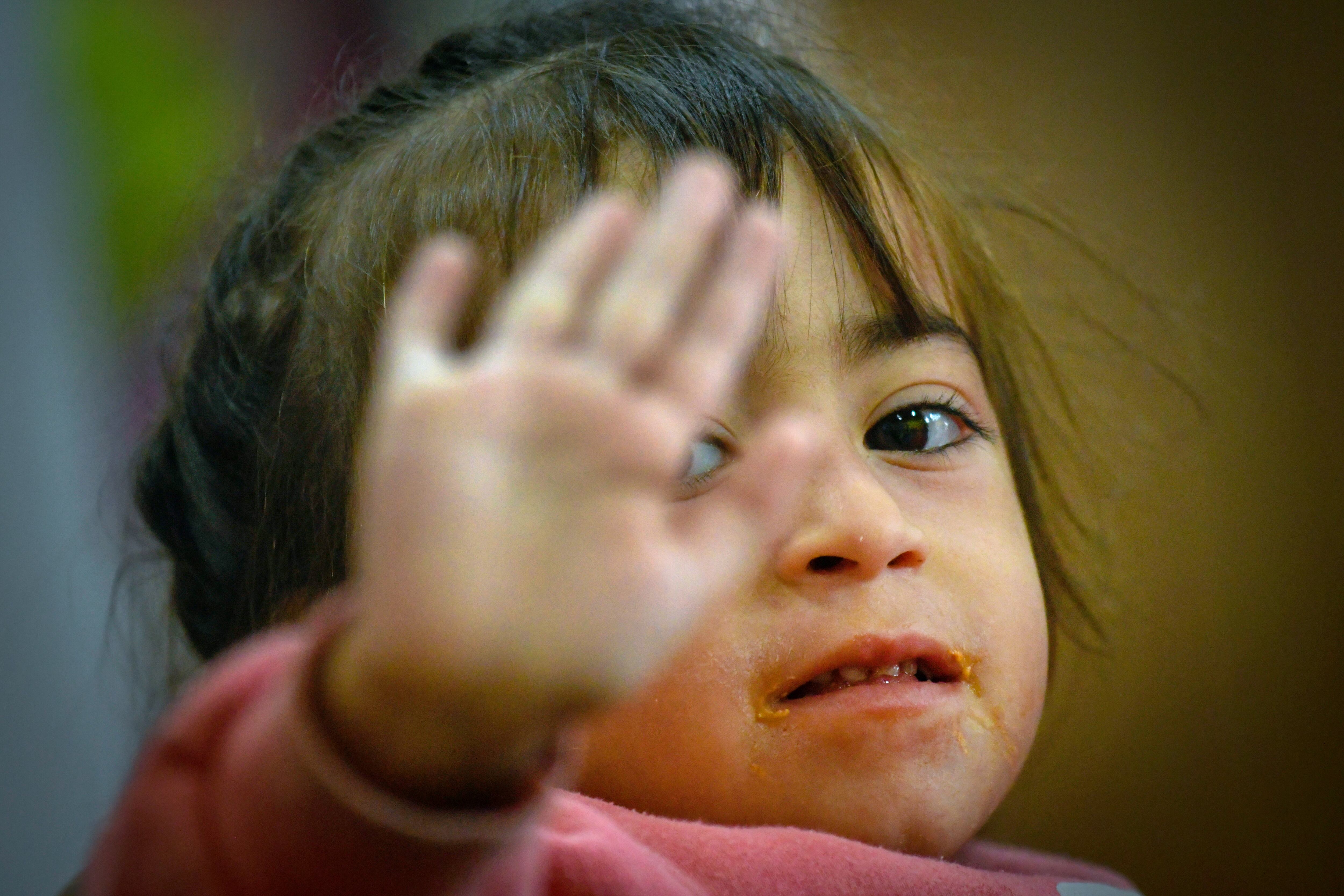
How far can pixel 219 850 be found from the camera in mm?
329

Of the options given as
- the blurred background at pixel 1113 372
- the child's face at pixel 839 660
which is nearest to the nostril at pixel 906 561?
the child's face at pixel 839 660

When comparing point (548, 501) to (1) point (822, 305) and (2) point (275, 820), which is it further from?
(1) point (822, 305)

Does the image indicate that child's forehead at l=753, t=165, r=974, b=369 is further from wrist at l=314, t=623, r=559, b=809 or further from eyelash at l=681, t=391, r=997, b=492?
wrist at l=314, t=623, r=559, b=809

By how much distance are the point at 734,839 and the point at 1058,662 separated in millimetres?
649

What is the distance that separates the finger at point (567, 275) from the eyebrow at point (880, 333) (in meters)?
0.23

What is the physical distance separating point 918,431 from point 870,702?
17cm

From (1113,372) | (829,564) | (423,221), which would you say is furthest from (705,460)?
(1113,372)

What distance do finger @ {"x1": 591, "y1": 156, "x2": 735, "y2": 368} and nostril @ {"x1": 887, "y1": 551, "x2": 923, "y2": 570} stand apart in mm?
227

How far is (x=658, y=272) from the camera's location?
33cm

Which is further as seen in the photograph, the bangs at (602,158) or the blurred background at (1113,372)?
the blurred background at (1113,372)

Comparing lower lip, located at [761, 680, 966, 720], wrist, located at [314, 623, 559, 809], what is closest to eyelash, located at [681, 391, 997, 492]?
lower lip, located at [761, 680, 966, 720]

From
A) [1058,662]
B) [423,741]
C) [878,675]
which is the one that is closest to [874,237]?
[878,675]

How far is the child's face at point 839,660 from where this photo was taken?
0.50m

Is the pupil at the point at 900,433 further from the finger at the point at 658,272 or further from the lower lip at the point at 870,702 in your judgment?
the finger at the point at 658,272
